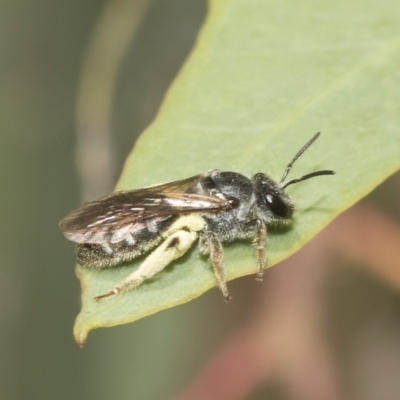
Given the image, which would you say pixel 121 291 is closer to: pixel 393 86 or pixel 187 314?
pixel 393 86

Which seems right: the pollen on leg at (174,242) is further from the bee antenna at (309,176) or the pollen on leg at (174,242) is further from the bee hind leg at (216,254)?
the bee antenna at (309,176)

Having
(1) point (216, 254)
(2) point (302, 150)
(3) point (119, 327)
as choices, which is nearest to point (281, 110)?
(2) point (302, 150)

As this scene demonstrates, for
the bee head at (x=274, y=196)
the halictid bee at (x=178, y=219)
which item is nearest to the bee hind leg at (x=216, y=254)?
the halictid bee at (x=178, y=219)

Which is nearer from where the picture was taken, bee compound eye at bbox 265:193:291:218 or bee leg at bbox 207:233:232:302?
bee leg at bbox 207:233:232:302

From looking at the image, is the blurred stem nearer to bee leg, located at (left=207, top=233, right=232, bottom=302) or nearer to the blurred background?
the blurred background

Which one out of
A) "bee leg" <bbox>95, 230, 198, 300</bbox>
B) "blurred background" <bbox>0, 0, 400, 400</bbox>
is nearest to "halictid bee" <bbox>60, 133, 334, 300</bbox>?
"bee leg" <bbox>95, 230, 198, 300</bbox>

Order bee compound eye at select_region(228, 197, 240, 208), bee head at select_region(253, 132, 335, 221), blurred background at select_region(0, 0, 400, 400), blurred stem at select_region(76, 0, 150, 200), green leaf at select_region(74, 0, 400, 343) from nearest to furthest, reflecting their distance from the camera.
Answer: green leaf at select_region(74, 0, 400, 343) → bee head at select_region(253, 132, 335, 221) → bee compound eye at select_region(228, 197, 240, 208) → blurred background at select_region(0, 0, 400, 400) → blurred stem at select_region(76, 0, 150, 200)

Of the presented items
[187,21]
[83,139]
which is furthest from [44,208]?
[187,21]
